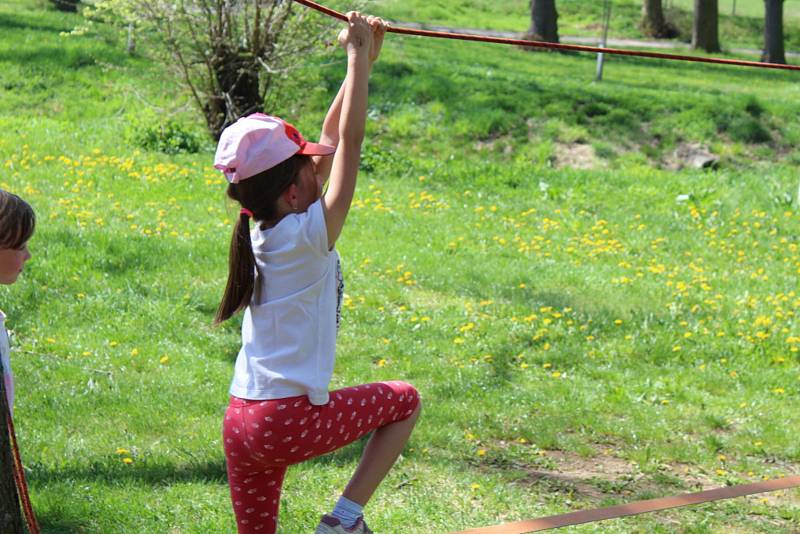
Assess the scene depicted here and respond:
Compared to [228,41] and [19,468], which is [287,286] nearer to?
[19,468]

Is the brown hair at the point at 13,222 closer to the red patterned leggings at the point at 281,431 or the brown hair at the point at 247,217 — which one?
the brown hair at the point at 247,217

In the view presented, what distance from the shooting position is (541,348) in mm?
6223

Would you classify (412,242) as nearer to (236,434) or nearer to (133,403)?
(133,403)

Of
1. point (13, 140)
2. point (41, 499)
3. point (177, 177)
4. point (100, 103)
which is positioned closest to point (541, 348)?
point (41, 499)

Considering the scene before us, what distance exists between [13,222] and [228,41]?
816 cm

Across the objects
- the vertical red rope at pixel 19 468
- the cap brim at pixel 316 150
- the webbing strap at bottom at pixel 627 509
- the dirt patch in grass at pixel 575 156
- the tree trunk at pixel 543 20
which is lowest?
the webbing strap at bottom at pixel 627 509

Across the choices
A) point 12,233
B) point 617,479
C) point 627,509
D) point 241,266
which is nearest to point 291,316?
point 241,266

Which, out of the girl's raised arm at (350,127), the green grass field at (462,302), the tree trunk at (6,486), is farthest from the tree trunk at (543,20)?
the tree trunk at (6,486)

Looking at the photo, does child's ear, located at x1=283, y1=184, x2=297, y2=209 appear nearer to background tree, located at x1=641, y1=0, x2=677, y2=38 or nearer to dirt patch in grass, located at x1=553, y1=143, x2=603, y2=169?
dirt patch in grass, located at x1=553, y1=143, x2=603, y2=169

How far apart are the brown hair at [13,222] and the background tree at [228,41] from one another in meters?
7.94

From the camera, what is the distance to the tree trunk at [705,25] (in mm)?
23328

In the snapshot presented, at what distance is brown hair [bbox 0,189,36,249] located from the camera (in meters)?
2.88

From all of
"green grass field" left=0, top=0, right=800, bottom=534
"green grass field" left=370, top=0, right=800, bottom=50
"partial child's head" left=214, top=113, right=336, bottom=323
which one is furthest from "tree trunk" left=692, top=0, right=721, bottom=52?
"partial child's head" left=214, top=113, right=336, bottom=323

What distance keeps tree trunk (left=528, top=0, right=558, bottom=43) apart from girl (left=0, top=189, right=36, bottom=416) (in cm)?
1772
